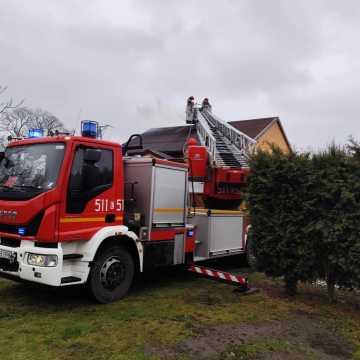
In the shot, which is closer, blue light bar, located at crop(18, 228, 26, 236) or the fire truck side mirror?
blue light bar, located at crop(18, 228, 26, 236)

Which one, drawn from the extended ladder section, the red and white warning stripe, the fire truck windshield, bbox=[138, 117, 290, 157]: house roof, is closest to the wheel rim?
the fire truck windshield

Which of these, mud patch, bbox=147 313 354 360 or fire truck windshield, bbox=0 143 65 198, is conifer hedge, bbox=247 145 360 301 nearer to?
mud patch, bbox=147 313 354 360

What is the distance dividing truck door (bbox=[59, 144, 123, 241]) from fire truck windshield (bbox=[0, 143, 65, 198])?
0.25m

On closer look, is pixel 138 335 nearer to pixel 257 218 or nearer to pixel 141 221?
pixel 141 221

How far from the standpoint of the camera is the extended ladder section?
33.7 ft

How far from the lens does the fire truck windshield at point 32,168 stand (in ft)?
18.4

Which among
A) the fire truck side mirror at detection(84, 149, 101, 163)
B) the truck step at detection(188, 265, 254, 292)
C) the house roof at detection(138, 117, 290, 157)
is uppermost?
the house roof at detection(138, 117, 290, 157)

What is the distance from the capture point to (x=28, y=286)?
6977mm

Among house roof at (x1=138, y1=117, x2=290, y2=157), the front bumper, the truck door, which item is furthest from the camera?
house roof at (x1=138, y1=117, x2=290, y2=157)

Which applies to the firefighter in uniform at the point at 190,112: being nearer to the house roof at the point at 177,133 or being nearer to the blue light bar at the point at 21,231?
the house roof at the point at 177,133

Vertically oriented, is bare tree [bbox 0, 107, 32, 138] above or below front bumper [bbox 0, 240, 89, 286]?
above

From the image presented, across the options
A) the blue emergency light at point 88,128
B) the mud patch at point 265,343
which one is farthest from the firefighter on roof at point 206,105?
the mud patch at point 265,343

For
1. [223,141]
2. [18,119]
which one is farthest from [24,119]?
[223,141]

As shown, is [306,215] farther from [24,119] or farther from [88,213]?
[24,119]
